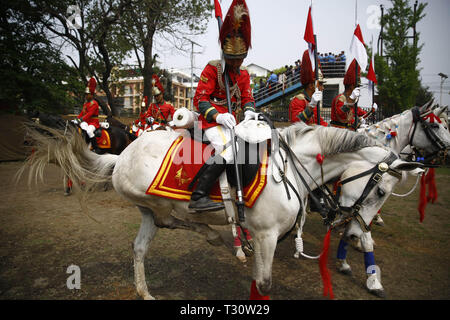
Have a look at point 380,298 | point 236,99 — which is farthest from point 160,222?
point 380,298

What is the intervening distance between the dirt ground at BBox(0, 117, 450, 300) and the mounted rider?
96cm

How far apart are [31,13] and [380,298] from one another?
64.7 feet

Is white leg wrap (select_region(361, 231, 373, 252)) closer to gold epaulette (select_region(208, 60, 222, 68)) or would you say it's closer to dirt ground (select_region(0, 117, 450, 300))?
dirt ground (select_region(0, 117, 450, 300))

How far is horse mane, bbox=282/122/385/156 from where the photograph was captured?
279 cm

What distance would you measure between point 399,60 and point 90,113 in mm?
20493

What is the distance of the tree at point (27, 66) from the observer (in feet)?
46.0

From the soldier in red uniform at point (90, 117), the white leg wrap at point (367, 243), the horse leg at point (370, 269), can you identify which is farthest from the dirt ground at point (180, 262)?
the soldier in red uniform at point (90, 117)

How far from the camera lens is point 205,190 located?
99.9 inches

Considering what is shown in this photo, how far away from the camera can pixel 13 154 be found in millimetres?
13406

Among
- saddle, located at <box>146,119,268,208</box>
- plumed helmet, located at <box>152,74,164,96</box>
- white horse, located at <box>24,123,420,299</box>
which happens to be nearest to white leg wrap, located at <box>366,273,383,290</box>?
white horse, located at <box>24,123,420,299</box>

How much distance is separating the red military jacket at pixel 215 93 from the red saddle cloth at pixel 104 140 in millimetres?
6467

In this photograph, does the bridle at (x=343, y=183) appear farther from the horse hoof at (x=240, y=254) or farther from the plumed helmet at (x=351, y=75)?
the plumed helmet at (x=351, y=75)

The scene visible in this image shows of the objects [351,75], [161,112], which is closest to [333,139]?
[351,75]

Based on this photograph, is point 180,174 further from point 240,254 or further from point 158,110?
point 158,110
